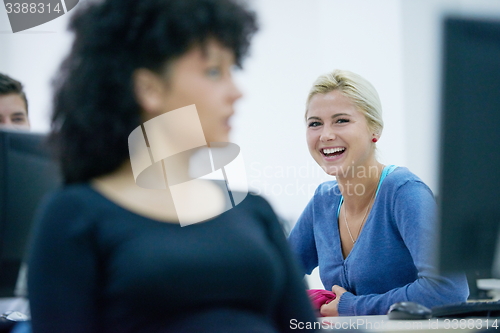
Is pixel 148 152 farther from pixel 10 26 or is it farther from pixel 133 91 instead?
pixel 10 26

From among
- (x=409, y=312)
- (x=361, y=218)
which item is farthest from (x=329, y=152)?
(x=409, y=312)

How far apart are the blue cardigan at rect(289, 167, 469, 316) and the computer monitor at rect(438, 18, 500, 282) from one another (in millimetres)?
608

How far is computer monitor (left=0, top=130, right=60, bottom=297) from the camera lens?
2.75 feet

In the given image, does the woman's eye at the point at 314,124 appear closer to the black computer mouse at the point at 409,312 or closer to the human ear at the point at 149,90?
the black computer mouse at the point at 409,312

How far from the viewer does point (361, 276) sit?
53.5 inches

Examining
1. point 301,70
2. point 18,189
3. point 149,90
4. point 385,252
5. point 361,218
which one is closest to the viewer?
point 149,90

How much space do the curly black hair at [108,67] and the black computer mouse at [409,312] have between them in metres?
0.62

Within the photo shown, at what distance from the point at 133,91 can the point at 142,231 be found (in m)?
0.21

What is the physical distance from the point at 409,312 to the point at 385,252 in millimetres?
463

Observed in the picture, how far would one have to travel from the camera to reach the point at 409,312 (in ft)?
2.99

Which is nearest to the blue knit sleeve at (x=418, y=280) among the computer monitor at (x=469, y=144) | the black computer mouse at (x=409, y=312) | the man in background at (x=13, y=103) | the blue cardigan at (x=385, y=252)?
the blue cardigan at (x=385, y=252)

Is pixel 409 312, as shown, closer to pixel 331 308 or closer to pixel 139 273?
pixel 331 308

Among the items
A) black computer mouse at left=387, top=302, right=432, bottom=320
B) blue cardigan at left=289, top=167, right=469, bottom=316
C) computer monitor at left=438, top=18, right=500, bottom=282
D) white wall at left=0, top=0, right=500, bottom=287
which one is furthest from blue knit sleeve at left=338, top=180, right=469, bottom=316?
computer monitor at left=438, top=18, right=500, bottom=282

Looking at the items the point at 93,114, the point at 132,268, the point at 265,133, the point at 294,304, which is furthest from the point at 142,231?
the point at 265,133
